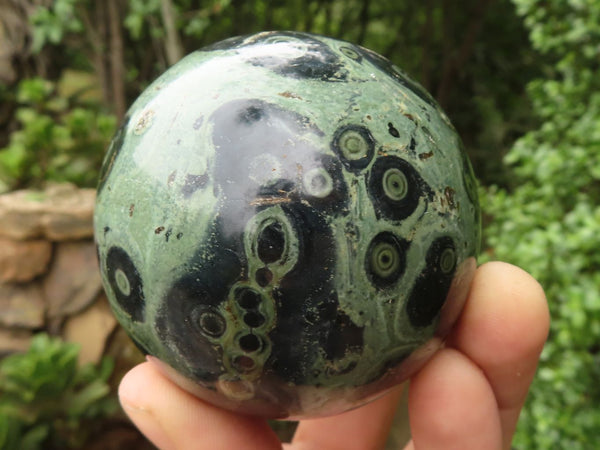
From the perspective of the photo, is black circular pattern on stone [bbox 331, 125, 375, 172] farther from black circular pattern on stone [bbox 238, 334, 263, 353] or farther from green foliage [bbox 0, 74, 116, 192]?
green foliage [bbox 0, 74, 116, 192]

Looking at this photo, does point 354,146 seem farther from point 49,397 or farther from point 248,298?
point 49,397

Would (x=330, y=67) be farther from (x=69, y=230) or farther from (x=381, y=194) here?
(x=69, y=230)

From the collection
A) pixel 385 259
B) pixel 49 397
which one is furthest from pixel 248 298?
pixel 49 397

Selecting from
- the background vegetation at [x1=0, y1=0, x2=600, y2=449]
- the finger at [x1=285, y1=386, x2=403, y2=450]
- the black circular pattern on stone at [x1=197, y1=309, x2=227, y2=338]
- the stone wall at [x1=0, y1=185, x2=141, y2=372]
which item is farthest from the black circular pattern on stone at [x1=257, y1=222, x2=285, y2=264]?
the stone wall at [x1=0, y1=185, x2=141, y2=372]

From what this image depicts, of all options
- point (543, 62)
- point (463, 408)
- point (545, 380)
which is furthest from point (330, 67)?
point (543, 62)

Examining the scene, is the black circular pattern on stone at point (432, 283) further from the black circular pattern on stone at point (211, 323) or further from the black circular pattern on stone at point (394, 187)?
the black circular pattern on stone at point (211, 323)

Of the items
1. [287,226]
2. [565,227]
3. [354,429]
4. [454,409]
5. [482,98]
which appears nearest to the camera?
[287,226]
